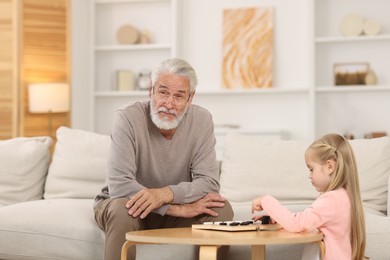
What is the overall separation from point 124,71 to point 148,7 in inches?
26.4

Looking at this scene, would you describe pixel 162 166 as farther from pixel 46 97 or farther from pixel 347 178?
pixel 46 97

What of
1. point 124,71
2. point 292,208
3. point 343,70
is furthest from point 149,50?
point 292,208

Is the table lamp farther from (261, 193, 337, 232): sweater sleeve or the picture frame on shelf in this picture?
(261, 193, 337, 232): sweater sleeve

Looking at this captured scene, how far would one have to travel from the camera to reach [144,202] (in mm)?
3023

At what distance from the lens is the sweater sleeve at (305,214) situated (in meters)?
2.66

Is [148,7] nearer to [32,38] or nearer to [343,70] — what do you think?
[32,38]

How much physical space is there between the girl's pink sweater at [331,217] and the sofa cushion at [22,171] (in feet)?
6.23

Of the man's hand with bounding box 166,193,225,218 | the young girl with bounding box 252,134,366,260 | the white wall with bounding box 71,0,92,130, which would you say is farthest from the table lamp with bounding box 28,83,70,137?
the young girl with bounding box 252,134,366,260

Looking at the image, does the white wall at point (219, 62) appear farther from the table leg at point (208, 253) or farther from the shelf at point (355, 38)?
the table leg at point (208, 253)

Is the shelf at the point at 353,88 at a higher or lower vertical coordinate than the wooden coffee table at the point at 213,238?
higher

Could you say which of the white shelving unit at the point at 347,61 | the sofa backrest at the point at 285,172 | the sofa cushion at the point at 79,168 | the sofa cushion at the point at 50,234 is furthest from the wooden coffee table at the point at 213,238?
the white shelving unit at the point at 347,61

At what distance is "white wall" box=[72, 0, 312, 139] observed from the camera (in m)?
6.96

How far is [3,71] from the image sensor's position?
6.70 m

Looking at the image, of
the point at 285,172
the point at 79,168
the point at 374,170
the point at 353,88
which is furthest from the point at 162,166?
the point at 353,88
